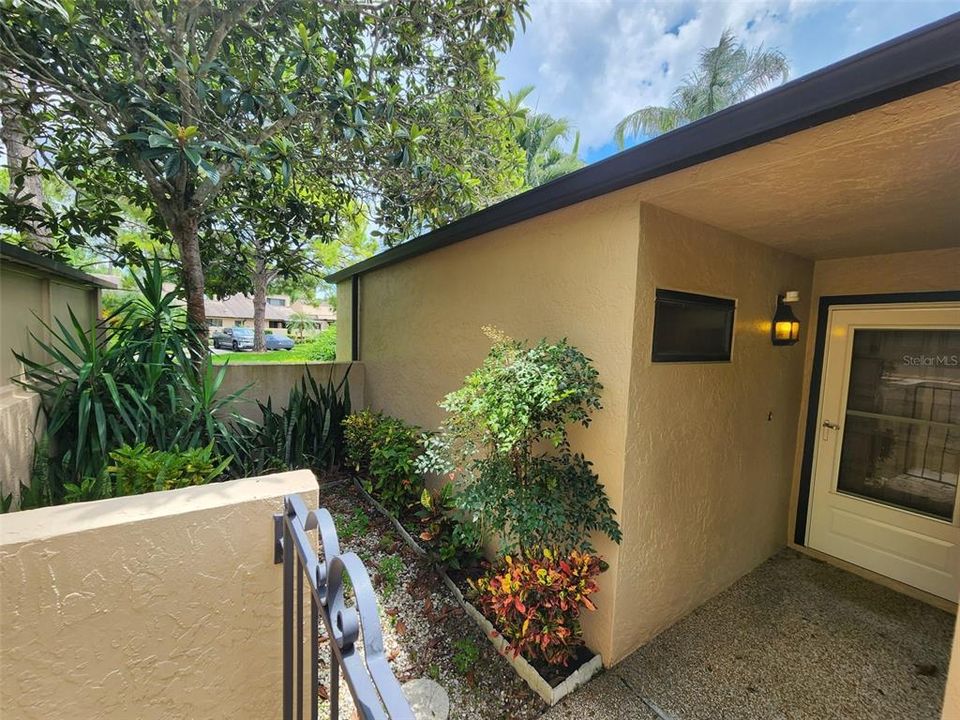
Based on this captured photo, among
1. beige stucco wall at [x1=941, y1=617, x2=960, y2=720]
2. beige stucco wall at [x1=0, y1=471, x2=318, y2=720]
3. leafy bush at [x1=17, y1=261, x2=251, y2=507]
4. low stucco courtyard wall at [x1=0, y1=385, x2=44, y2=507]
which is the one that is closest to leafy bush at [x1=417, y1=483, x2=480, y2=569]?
beige stucco wall at [x1=0, y1=471, x2=318, y2=720]

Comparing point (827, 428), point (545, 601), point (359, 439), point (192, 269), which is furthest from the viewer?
point (359, 439)

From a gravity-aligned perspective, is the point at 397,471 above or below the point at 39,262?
below

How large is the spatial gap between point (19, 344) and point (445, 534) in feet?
13.5

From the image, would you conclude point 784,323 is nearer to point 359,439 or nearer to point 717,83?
point 359,439

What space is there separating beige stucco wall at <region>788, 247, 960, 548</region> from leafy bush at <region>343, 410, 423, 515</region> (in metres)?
4.15

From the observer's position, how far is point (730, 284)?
3.22 m

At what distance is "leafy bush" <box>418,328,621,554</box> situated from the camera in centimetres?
253

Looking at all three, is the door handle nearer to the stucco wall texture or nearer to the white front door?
the white front door

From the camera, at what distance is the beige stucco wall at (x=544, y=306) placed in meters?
2.67

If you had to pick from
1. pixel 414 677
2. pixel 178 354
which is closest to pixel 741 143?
pixel 414 677

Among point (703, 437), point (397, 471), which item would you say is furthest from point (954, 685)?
point (397, 471)

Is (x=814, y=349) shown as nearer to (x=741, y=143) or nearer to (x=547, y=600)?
(x=741, y=143)

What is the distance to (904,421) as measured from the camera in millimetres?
3625

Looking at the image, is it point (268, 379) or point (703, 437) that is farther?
point (268, 379)
